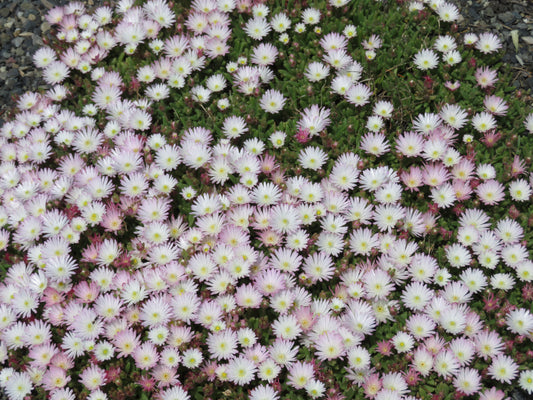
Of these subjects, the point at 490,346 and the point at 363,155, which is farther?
the point at 363,155

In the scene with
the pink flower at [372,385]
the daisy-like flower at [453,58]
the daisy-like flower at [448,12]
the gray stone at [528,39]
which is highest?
the daisy-like flower at [448,12]

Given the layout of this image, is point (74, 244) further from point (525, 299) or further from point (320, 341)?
point (525, 299)

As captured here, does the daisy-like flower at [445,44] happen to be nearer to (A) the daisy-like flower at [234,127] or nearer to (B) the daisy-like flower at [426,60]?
(B) the daisy-like flower at [426,60]

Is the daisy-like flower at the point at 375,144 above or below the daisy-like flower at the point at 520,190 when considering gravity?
above

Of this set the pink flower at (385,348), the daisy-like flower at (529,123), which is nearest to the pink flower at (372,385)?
the pink flower at (385,348)

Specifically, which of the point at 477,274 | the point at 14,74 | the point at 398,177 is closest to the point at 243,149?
the point at 398,177

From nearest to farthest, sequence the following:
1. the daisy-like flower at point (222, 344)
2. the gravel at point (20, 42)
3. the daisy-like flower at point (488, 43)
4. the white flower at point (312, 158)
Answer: the daisy-like flower at point (222, 344)
the white flower at point (312, 158)
the daisy-like flower at point (488, 43)
the gravel at point (20, 42)

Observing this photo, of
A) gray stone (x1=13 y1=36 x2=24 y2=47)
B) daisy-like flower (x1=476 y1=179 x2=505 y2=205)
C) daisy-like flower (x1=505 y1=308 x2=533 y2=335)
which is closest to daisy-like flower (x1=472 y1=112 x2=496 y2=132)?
daisy-like flower (x1=476 y1=179 x2=505 y2=205)
